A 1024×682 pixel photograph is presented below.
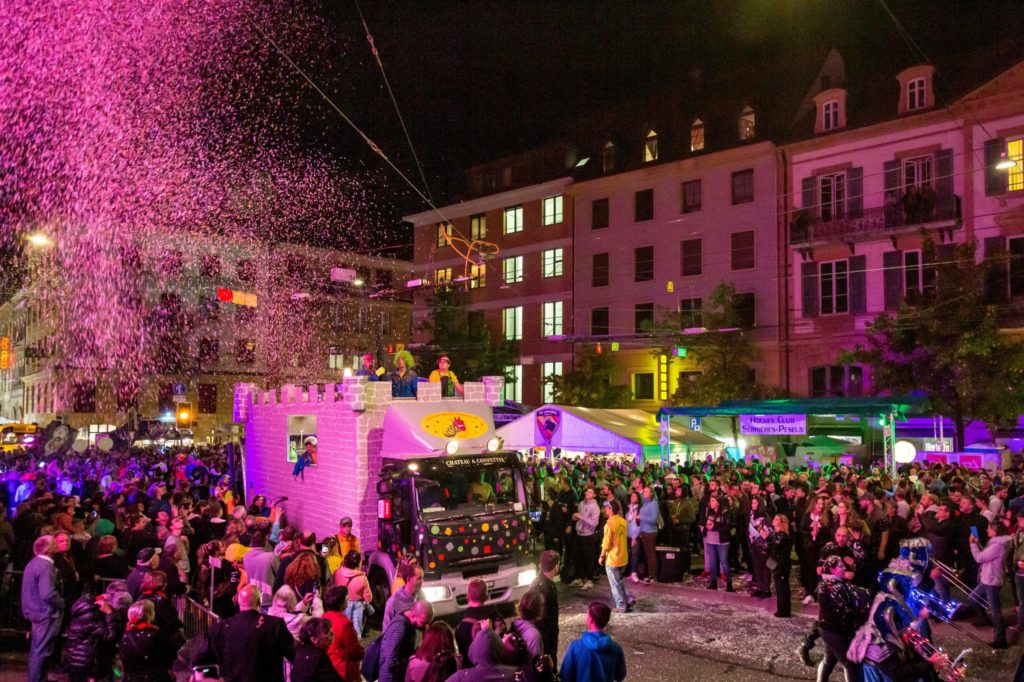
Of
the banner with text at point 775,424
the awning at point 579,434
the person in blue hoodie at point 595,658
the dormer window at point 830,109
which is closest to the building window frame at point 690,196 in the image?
the dormer window at point 830,109

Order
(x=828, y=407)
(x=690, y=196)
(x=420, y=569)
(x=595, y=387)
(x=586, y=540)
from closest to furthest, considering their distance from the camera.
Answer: (x=420, y=569) → (x=586, y=540) → (x=828, y=407) → (x=690, y=196) → (x=595, y=387)

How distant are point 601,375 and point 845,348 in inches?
420

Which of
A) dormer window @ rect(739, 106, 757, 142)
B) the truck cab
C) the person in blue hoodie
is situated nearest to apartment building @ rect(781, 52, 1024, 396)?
dormer window @ rect(739, 106, 757, 142)

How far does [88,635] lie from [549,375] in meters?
32.2

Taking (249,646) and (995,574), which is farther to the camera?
(995,574)

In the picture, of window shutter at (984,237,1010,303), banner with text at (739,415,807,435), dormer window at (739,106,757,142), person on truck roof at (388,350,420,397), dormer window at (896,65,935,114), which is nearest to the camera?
person on truck roof at (388,350,420,397)

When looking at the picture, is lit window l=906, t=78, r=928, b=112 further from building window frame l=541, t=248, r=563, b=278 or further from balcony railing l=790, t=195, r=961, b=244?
building window frame l=541, t=248, r=563, b=278

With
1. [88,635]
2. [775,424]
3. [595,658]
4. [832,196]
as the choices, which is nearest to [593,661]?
[595,658]

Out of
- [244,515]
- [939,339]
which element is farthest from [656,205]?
[244,515]

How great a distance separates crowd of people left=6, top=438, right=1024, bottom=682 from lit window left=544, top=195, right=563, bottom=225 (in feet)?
69.9

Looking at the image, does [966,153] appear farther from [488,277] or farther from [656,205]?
[488,277]

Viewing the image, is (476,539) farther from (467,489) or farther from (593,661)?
(593,661)

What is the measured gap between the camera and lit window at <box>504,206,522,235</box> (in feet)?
134

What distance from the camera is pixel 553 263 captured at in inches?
1553
